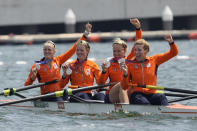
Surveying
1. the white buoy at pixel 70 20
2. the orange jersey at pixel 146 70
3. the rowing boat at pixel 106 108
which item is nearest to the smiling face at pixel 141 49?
the orange jersey at pixel 146 70

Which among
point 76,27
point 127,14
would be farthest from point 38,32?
point 127,14

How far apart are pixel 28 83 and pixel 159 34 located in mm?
22634

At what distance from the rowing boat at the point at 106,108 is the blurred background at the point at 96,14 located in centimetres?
2586

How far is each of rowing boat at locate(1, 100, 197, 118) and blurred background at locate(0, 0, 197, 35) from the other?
25.9 metres

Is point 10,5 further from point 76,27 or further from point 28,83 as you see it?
point 28,83

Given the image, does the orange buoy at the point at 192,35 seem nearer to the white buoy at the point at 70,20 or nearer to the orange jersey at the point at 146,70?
the white buoy at the point at 70,20

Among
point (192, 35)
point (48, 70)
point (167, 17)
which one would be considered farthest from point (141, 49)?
point (167, 17)

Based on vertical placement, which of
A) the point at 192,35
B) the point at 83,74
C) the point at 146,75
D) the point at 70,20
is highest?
the point at 70,20

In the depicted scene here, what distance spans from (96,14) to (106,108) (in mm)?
29601

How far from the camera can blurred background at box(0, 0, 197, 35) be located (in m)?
38.2

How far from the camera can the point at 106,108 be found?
429 inches

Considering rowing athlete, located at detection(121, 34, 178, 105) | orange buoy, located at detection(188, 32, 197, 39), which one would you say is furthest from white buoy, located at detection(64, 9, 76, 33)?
rowing athlete, located at detection(121, 34, 178, 105)

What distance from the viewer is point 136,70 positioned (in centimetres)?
1075

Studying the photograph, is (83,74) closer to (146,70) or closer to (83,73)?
(83,73)
